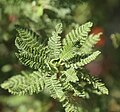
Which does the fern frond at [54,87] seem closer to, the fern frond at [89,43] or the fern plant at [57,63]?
the fern plant at [57,63]

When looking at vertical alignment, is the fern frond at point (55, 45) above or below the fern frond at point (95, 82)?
above

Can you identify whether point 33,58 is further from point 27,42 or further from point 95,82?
point 95,82

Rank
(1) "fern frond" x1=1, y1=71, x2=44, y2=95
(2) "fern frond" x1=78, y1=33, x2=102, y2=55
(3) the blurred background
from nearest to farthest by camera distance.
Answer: (1) "fern frond" x1=1, y1=71, x2=44, y2=95
(2) "fern frond" x1=78, y1=33, x2=102, y2=55
(3) the blurred background

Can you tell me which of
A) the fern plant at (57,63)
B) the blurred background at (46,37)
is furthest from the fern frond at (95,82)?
the blurred background at (46,37)

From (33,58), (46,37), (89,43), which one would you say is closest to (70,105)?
(33,58)

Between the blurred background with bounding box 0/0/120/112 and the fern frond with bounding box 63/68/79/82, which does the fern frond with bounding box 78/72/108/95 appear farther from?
the blurred background with bounding box 0/0/120/112

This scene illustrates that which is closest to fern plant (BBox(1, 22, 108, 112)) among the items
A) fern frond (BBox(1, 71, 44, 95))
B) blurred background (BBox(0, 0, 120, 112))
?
fern frond (BBox(1, 71, 44, 95))
